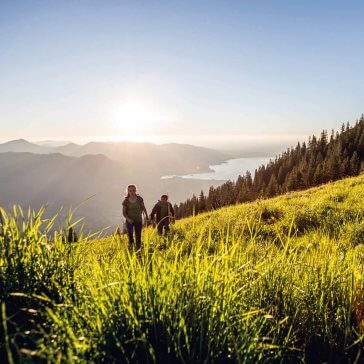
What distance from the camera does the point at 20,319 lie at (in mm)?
2291

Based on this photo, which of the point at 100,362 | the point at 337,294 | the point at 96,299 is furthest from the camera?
the point at 337,294

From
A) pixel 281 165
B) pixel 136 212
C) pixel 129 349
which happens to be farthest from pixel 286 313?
pixel 281 165

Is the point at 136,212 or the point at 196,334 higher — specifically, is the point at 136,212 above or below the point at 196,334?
below

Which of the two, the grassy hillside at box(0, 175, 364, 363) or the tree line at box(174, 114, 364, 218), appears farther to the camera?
the tree line at box(174, 114, 364, 218)

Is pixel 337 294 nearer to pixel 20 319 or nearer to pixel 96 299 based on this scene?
pixel 96 299

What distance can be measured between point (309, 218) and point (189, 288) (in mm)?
10376

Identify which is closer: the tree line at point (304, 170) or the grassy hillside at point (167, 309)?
the grassy hillside at point (167, 309)

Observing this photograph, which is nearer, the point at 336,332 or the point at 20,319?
the point at 20,319

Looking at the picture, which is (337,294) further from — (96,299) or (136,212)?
(136,212)

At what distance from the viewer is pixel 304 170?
9100 centimetres

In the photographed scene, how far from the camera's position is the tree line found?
260 ft

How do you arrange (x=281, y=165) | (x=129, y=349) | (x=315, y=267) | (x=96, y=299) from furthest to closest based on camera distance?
(x=281, y=165), (x=315, y=267), (x=96, y=299), (x=129, y=349)

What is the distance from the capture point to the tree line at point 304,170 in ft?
260

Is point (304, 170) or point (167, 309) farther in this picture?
point (304, 170)
